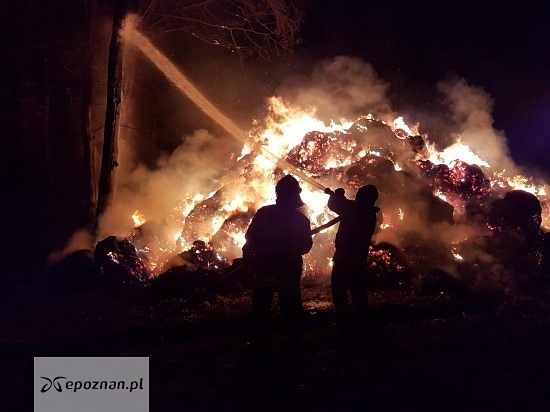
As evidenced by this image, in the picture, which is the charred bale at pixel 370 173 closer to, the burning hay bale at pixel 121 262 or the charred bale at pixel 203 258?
the charred bale at pixel 203 258

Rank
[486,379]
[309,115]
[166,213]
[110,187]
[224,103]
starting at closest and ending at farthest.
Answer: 1. [486,379]
2. [110,187]
3. [166,213]
4. [309,115]
5. [224,103]

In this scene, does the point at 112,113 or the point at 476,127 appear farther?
the point at 476,127

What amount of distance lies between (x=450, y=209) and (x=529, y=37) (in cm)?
1401

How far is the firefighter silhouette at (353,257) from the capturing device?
22.0 ft

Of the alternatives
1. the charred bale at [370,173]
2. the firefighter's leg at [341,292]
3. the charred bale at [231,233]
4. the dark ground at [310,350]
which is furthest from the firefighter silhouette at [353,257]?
the charred bale at [370,173]

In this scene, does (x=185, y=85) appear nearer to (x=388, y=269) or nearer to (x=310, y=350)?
(x=388, y=269)

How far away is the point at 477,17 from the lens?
2227 centimetres

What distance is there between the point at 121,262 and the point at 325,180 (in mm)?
5096

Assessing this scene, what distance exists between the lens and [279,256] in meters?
5.85

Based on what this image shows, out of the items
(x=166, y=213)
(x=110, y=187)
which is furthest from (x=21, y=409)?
(x=166, y=213)

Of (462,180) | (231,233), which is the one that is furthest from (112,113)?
(462,180)

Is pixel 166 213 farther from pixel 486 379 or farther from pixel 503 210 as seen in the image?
pixel 486 379

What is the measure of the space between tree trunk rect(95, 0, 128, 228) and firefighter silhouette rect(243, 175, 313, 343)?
6.73 metres

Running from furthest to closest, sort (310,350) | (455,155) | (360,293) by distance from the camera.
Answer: (455,155)
(360,293)
(310,350)
